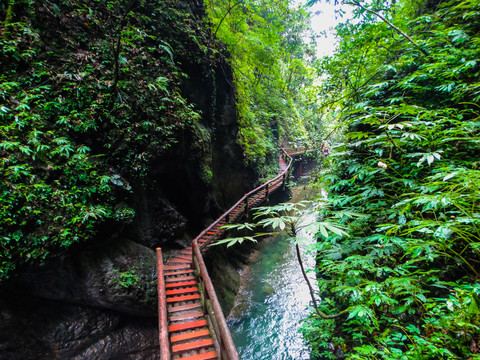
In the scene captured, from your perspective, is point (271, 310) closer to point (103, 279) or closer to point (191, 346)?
point (191, 346)

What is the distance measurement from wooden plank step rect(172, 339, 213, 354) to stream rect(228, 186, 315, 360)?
8.54 feet

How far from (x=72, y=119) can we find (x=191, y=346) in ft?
18.2

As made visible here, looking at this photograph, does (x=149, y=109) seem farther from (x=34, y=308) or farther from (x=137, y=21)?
(x=34, y=308)

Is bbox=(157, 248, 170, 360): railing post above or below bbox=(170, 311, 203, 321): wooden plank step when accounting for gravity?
above

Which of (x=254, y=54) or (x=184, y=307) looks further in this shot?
(x=254, y=54)

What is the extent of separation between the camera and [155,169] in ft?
20.9

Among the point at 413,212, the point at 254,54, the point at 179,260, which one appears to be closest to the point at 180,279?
the point at 179,260

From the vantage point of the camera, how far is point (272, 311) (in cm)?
746

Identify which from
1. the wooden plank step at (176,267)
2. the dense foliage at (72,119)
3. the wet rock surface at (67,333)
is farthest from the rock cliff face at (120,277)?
the dense foliage at (72,119)

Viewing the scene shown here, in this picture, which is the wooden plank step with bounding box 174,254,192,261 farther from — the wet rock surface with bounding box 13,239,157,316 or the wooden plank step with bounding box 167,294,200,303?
the wooden plank step with bounding box 167,294,200,303

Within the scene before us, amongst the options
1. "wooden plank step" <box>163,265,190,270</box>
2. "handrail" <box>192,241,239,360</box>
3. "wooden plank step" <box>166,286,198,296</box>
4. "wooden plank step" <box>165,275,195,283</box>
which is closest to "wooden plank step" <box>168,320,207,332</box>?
"handrail" <box>192,241,239,360</box>

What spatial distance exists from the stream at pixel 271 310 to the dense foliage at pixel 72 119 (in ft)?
16.1

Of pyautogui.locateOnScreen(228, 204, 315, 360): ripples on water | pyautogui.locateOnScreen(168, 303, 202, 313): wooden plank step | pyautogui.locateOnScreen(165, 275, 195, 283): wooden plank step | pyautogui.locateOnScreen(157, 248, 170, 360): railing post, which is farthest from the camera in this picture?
pyautogui.locateOnScreen(228, 204, 315, 360): ripples on water

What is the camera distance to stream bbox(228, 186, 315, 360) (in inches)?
235
